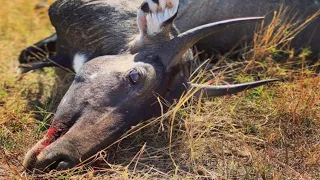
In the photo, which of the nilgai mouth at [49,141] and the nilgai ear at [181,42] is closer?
the nilgai mouth at [49,141]

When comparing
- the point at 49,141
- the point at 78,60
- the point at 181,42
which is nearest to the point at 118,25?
the point at 78,60

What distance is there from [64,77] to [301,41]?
6.96 feet

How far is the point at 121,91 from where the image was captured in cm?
390

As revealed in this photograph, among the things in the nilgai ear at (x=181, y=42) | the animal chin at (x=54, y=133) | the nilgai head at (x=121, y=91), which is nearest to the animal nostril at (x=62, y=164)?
the nilgai head at (x=121, y=91)

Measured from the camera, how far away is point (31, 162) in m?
3.67

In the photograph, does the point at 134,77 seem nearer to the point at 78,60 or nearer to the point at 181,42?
the point at 181,42

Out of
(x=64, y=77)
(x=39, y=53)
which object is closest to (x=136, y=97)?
(x=64, y=77)

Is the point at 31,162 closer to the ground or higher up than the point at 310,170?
higher up

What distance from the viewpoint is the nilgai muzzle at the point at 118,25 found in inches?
181

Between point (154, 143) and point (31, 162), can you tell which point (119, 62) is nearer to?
point (154, 143)

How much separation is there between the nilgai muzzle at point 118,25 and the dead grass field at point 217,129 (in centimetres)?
20

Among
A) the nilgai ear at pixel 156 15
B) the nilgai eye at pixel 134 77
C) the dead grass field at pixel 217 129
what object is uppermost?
the nilgai ear at pixel 156 15

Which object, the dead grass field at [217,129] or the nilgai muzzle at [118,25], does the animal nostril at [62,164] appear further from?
the nilgai muzzle at [118,25]

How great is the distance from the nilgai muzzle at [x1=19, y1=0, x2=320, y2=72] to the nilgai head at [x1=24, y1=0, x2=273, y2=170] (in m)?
0.18
